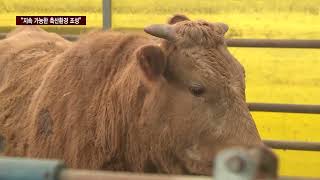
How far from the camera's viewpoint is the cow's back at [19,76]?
381 centimetres

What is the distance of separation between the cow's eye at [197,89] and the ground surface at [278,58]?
9.42 feet

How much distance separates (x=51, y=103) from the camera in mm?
3441

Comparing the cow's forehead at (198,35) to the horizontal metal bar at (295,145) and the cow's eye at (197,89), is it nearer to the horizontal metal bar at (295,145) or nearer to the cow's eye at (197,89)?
the cow's eye at (197,89)

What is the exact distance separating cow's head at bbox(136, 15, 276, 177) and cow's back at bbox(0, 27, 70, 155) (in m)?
1.00

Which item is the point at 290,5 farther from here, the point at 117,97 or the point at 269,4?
the point at 117,97

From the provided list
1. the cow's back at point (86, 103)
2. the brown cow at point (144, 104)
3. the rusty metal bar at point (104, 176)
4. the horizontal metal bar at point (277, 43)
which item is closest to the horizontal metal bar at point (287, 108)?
the horizontal metal bar at point (277, 43)

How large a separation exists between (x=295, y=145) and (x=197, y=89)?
2.45 meters

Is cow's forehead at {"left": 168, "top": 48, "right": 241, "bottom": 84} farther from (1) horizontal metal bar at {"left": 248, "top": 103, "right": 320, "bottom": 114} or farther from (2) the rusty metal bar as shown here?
(1) horizontal metal bar at {"left": 248, "top": 103, "right": 320, "bottom": 114}

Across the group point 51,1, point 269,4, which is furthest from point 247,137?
point 51,1

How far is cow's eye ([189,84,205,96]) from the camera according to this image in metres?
2.95

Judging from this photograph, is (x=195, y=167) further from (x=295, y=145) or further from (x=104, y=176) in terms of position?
(x=295, y=145)

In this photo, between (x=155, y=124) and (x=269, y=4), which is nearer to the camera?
(x=155, y=124)

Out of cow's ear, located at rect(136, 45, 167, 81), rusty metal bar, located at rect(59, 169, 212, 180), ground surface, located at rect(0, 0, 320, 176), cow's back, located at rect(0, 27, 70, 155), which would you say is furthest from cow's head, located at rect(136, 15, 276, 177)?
ground surface, located at rect(0, 0, 320, 176)

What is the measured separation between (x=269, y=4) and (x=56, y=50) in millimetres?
2457
